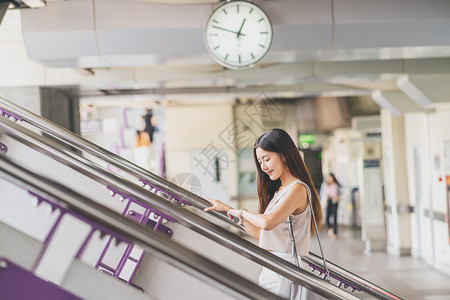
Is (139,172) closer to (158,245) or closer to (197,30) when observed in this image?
(158,245)

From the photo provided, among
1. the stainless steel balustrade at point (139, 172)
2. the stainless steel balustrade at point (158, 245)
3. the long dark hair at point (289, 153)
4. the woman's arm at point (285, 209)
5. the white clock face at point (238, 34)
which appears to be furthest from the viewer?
the white clock face at point (238, 34)

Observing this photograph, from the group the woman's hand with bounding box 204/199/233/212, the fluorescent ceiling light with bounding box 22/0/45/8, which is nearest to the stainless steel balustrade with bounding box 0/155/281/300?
the woman's hand with bounding box 204/199/233/212

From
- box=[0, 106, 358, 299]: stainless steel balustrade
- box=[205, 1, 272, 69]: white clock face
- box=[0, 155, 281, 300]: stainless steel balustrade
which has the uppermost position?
box=[205, 1, 272, 69]: white clock face

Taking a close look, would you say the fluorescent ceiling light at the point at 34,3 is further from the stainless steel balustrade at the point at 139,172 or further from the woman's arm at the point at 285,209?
the woman's arm at the point at 285,209

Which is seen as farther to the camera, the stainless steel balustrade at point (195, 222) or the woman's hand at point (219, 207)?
the woman's hand at point (219, 207)

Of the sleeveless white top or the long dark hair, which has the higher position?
the long dark hair

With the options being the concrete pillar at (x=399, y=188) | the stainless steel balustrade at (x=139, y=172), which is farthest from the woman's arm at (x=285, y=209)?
the concrete pillar at (x=399, y=188)

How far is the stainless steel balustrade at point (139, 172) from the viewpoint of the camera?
9.78 ft

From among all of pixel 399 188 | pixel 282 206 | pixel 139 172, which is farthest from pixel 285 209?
pixel 399 188

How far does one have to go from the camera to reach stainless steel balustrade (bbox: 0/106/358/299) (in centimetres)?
192

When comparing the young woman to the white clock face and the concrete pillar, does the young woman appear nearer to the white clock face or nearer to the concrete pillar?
the white clock face

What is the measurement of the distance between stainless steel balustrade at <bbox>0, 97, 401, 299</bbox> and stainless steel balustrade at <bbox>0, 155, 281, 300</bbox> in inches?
60.5

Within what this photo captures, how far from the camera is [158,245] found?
1309 mm

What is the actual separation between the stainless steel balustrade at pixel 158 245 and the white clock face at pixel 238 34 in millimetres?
3330
